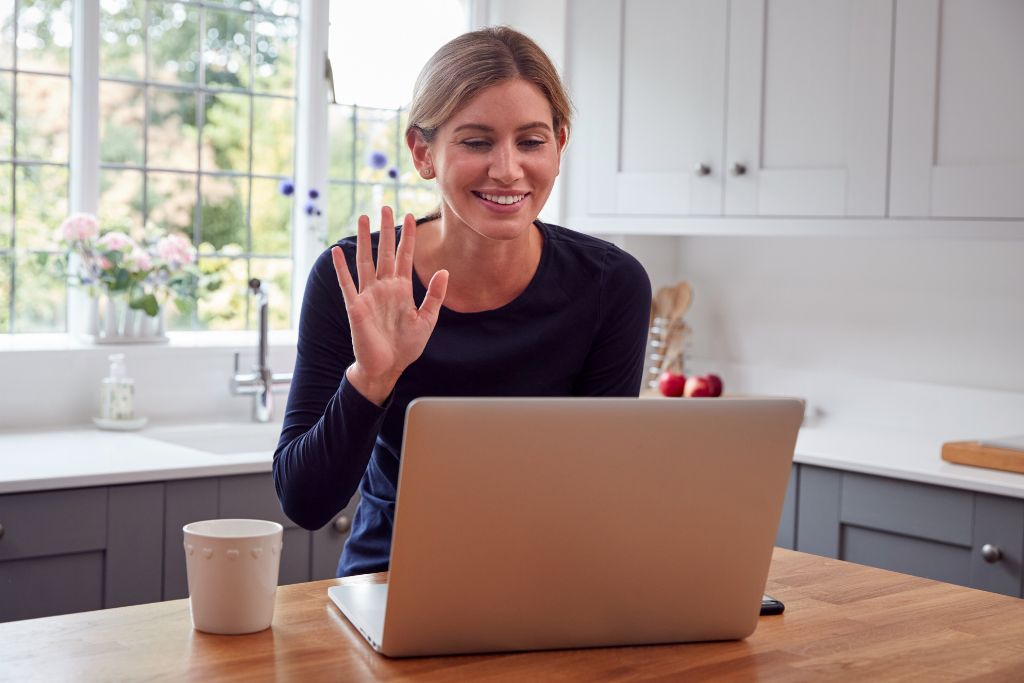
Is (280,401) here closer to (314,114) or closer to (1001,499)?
(314,114)

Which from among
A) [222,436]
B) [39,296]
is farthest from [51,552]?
[39,296]

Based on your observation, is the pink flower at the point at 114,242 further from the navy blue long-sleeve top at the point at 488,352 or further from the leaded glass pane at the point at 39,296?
the navy blue long-sleeve top at the point at 488,352

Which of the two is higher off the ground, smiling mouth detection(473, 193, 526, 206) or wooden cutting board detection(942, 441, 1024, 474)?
smiling mouth detection(473, 193, 526, 206)

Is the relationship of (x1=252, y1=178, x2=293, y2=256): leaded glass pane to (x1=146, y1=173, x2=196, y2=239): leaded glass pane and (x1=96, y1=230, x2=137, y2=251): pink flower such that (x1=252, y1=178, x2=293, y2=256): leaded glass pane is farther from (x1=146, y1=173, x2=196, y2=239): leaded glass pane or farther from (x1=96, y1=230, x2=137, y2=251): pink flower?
(x1=96, y1=230, x2=137, y2=251): pink flower

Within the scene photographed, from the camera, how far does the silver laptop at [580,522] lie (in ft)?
3.54

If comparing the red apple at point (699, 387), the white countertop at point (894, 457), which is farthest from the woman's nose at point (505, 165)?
the red apple at point (699, 387)

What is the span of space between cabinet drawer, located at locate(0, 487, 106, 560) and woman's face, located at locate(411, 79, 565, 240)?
47.3 inches

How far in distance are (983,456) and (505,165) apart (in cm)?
158

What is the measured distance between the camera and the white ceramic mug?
1.18m

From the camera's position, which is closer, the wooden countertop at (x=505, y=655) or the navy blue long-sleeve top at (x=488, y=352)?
the wooden countertop at (x=505, y=655)

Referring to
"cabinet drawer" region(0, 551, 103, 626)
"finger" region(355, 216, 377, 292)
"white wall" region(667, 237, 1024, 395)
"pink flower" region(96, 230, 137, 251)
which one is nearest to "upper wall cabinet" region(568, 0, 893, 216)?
"white wall" region(667, 237, 1024, 395)

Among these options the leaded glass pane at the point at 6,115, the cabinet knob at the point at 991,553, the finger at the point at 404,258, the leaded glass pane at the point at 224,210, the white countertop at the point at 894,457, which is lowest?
the cabinet knob at the point at 991,553

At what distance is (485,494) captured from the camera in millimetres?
1088

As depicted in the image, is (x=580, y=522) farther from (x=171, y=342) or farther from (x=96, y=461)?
(x=171, y=342)
